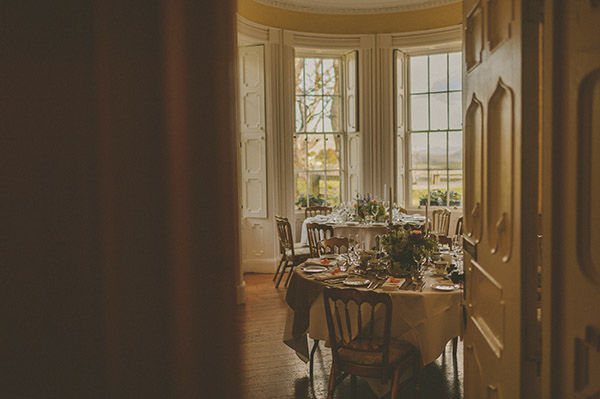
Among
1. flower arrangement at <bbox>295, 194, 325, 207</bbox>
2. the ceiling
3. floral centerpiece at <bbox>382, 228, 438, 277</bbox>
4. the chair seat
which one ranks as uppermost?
the ceiling

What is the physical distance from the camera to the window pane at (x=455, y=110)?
7.68 metres

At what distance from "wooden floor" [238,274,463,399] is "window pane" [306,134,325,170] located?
3661 millimetres

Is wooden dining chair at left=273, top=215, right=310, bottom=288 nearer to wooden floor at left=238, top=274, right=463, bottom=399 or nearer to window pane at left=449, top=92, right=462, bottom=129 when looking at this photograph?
wooden floor at left=238, top=274, right=463, bottom=399

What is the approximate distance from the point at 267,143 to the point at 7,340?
6.67 m

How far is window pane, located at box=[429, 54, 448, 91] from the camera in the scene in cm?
779

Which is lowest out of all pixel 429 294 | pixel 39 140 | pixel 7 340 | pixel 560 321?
pixel 429 294

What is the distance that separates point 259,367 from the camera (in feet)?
12.3

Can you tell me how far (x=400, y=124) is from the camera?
792 centimetres

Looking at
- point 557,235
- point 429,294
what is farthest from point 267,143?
point 557,235

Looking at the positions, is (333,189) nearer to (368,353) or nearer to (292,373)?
(292,373)

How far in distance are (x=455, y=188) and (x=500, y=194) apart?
21.5 feet

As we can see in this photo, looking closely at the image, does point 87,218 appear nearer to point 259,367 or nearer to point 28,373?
point 28,373

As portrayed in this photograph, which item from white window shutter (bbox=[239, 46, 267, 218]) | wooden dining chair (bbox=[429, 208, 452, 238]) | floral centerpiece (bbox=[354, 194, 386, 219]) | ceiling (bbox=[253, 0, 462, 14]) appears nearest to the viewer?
floral centerpiece (bbox=[354, 194, 386, 219])

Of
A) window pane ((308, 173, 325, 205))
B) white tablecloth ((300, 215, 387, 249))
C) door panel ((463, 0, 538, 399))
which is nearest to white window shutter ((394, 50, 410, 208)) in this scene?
window pane ((308, 173, 325, 205))
